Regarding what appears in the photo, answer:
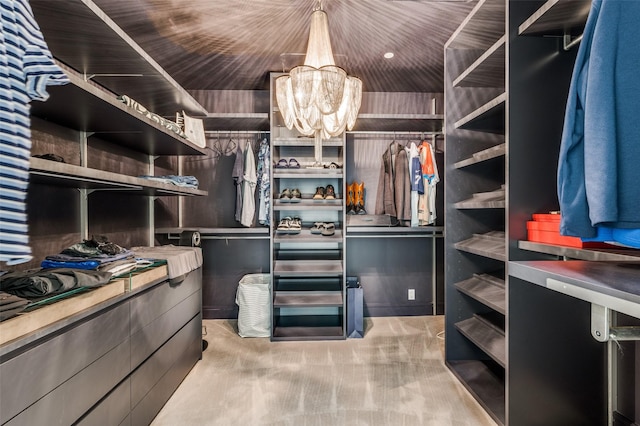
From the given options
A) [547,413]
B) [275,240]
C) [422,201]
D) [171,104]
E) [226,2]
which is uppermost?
[226,2]

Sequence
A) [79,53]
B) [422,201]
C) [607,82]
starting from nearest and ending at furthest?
[607,82] → [79,53] → [422,201]

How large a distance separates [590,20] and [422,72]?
7.69ft

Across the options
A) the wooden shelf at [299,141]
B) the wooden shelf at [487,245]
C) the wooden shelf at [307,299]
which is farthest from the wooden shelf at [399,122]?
the wooden shelf at [307,299]

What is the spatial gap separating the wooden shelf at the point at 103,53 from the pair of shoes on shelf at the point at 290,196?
1133mm

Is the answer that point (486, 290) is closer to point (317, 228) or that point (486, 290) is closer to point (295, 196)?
point (317, 228)

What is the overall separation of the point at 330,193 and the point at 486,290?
5.49ft

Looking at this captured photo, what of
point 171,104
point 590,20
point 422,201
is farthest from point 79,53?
point 422,201

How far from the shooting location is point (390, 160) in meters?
3.52

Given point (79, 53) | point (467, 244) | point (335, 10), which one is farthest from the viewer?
point (467, 244)

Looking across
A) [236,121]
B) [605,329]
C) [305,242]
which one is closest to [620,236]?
[605,329]

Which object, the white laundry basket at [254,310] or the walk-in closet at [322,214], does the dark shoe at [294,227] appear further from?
the white laundry basket at [254,310]

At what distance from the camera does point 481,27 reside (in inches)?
87.4

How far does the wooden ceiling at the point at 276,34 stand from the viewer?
87.0 inches

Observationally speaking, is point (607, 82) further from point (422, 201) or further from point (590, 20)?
point (422, 201)
